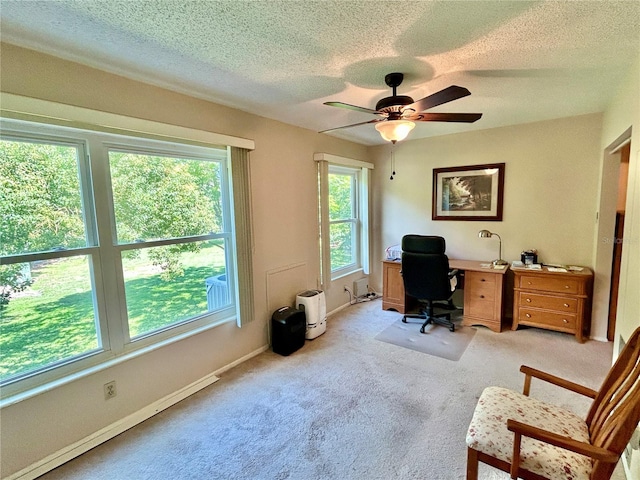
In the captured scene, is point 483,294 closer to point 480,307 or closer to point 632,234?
point 480,307

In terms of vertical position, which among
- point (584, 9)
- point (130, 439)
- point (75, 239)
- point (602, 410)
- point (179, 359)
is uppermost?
point (584, 9)

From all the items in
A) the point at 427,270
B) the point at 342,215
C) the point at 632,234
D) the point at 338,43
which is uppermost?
the point at 338,43

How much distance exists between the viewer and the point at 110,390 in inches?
78.2

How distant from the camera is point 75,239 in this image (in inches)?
73.6

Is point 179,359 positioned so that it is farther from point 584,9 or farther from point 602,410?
point 584,9

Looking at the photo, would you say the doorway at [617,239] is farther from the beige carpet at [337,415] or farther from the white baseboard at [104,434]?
the white baseboard at [104,434]

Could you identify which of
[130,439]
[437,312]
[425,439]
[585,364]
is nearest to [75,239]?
[130,439]

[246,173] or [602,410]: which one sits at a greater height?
[246,173]

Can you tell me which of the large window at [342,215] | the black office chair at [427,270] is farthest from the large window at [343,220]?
the black office chair at [427,270]

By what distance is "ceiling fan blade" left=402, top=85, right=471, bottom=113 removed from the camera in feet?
5.46

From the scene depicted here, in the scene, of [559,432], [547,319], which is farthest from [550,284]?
[559,432]

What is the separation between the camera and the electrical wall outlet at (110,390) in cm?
197

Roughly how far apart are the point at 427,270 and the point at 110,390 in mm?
3030

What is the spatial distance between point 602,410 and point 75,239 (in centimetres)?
303
